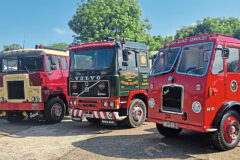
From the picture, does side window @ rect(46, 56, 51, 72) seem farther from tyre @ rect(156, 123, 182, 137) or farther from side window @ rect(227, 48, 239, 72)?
side window @ rect(227, 48, 239, 72)

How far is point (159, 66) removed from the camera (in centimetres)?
659

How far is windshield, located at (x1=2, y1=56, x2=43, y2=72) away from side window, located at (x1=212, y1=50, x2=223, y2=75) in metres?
6.52

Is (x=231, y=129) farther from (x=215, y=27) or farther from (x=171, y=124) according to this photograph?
(x=215, y=27)

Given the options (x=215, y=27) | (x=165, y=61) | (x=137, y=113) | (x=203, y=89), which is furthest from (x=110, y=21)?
(x=215, y=27)

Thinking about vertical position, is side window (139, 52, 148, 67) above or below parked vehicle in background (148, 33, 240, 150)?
above

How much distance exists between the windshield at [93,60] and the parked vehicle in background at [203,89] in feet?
6.89

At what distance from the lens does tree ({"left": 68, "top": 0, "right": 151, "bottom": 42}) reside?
24.3 m

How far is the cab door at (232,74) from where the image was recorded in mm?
5676

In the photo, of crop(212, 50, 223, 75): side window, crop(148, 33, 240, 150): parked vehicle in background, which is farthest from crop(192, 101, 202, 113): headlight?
crop(212, 50, 223, 75): side window

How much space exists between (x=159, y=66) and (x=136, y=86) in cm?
214

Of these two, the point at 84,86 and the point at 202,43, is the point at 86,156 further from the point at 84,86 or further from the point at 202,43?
the point at 202,43

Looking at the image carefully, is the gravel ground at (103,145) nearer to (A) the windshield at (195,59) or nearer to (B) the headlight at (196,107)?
(B) the headlight at (196,107)

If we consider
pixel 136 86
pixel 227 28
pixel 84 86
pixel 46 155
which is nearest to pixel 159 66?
pixel 136 86

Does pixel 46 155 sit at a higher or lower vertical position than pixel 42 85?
lower
